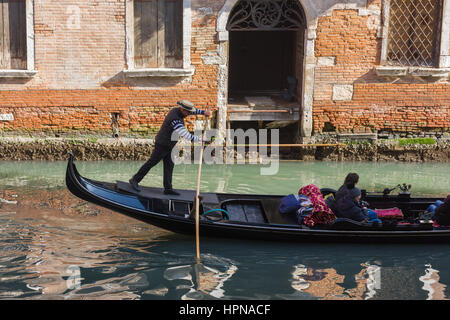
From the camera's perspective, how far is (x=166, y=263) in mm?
6043

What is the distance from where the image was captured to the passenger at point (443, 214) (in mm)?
6375

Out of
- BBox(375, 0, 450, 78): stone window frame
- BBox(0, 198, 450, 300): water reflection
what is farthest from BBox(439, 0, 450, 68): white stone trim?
BBox(0, 198, 450, 300): water reflection

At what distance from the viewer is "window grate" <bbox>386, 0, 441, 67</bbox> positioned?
9.64m

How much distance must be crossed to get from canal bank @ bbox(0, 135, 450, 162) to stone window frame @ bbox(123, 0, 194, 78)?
1.05 m

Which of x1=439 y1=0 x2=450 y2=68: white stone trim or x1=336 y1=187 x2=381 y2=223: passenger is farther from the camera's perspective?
x1=439 y1=0 x2=450 y2=68: white stone trim

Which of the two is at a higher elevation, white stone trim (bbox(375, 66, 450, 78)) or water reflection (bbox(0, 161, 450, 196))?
white stone trim (bbox(375, 66, 450, 78))

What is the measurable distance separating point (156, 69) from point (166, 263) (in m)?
4.23

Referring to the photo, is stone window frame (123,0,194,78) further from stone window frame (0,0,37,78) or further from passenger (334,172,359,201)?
passenger (334,172,359,201)

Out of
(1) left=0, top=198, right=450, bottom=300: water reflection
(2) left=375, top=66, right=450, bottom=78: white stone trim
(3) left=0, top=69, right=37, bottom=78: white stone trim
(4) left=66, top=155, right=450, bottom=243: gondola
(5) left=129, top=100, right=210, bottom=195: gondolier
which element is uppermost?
(2) left=375, top=66, right=450, bottom=78: white stone trim

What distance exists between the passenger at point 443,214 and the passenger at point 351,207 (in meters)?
0.65

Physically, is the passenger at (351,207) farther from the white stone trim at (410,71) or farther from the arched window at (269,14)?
the arched window at (269,14)
